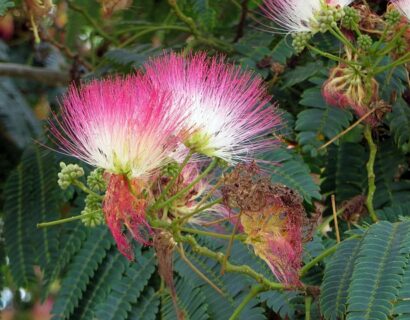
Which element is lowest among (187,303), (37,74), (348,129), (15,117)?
(15,117)

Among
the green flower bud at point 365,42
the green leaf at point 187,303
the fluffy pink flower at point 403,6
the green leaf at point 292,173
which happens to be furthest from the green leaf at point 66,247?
the fluffy pink flower at point 403,6

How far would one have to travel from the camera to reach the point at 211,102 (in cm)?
164

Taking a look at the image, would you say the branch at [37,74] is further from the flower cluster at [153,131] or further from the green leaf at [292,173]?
the flower cluster at [153,131]

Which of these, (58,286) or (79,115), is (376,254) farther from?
(58,286)

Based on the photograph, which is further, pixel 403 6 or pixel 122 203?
pixel 403 6

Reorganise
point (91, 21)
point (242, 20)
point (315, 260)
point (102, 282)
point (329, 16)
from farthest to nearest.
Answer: point (91, 21)
point (242, 20)
point (102, 282)
point (329, 16)
point (315, 260)

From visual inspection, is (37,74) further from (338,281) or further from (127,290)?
(338,281)

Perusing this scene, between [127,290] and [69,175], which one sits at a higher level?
[69,175]

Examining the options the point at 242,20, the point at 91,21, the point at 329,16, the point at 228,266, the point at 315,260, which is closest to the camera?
the point at 228,266

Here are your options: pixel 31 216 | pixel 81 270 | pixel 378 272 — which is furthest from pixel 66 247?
pixel 378 272

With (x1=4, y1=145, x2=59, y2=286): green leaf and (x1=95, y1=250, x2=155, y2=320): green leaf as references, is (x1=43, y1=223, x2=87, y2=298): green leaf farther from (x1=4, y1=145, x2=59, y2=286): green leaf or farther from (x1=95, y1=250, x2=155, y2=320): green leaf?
(x1=95, y1=250, x2=155, y2=320): green leaf

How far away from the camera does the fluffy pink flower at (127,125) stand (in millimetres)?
1532

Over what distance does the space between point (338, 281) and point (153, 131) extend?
479 millimetres

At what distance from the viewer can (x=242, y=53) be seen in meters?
2.52
